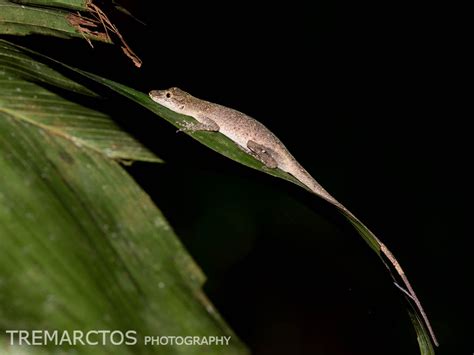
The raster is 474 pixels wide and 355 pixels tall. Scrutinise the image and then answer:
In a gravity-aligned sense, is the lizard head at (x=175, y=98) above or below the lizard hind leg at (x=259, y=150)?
below

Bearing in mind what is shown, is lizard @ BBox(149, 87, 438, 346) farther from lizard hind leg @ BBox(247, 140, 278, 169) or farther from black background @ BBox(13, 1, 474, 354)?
black background @ BBox(13, 1, 474, 354)

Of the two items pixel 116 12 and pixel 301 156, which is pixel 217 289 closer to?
pixel 301 156

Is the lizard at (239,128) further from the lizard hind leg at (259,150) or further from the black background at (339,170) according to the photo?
the black background at (339,170)

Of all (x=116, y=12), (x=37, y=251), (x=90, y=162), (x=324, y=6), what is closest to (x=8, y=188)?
(x=37, y=251)

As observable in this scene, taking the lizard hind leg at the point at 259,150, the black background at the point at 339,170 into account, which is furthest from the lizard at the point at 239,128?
the black background at the point at 339,170

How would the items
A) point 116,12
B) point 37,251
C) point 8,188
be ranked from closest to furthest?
point 37,251
point 8,188
point 116,12
